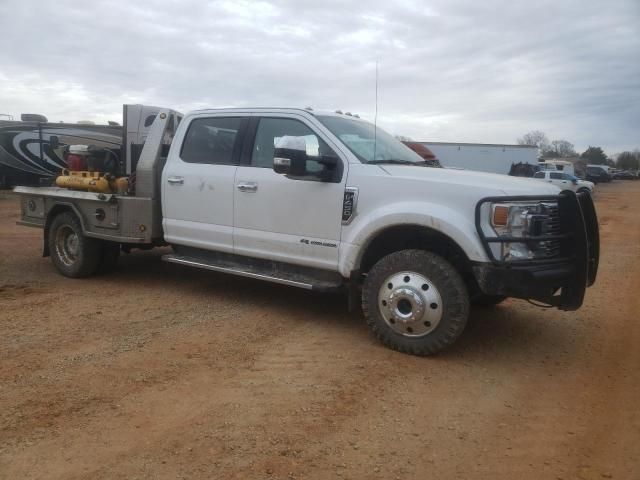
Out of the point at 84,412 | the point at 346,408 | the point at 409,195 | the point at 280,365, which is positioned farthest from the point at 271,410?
the point at 409,195

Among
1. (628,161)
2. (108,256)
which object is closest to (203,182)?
(108,256)

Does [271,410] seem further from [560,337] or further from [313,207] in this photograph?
[560,337]

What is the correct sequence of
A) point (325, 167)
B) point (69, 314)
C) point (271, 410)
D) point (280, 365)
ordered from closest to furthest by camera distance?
point (271, 410) < point (280, 365) < point (325, 167) < point (69, 314)

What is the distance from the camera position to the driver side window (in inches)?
206

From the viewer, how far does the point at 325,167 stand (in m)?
4.99

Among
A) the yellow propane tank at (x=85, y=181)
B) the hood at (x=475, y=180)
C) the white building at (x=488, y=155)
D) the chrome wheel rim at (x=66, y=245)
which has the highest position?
the white building at (x=488, y=155)

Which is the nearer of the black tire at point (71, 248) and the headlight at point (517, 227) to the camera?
the headlight at point (517, 227)

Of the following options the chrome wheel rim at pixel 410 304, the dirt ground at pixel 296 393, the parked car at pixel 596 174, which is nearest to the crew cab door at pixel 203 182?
the dirt ground at pixel 296 393

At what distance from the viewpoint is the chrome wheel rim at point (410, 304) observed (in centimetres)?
446

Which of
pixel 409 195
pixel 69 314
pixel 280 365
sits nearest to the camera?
pixel 280 365

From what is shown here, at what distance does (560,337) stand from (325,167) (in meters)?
2.70

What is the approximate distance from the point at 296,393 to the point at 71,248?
469 cm

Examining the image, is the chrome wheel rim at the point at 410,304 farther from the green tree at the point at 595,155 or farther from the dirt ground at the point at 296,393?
the green tree at the point at 595,155

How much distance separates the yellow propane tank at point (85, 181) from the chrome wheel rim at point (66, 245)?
1.84 feet
